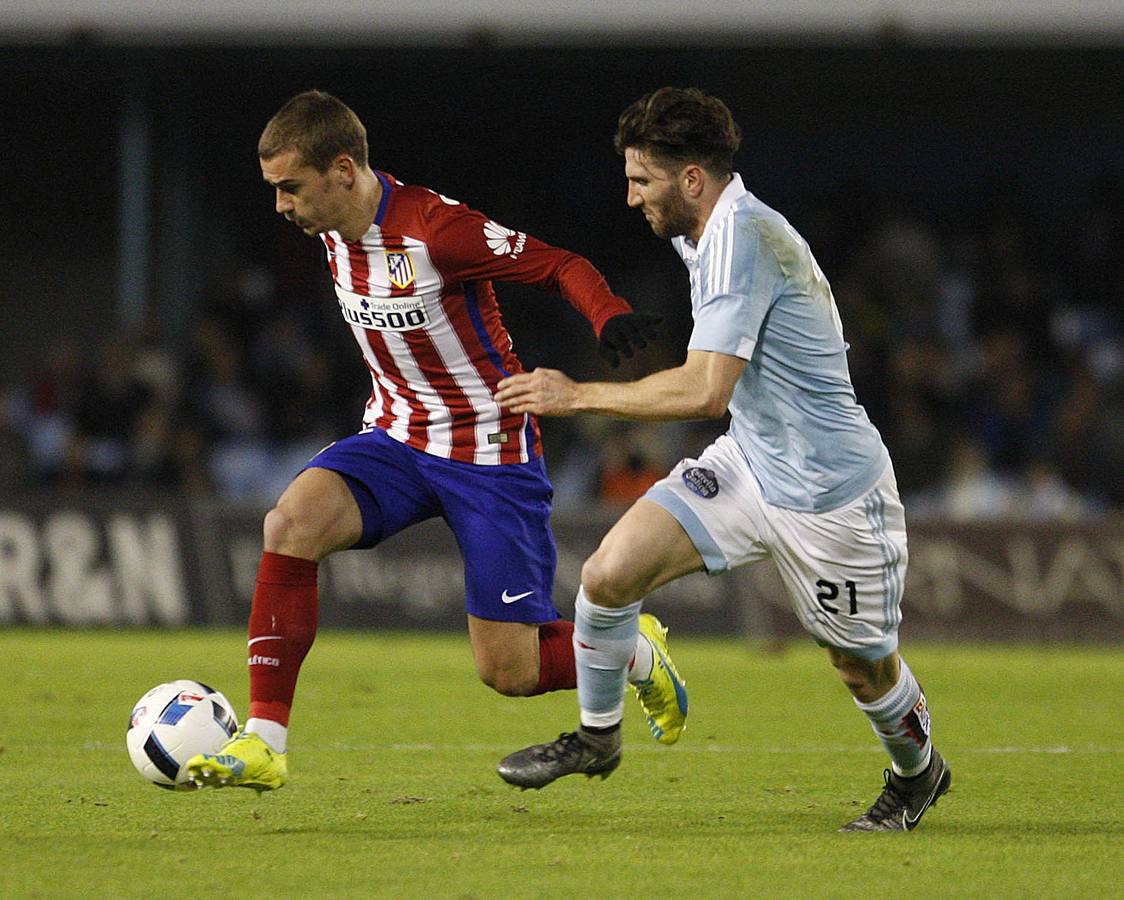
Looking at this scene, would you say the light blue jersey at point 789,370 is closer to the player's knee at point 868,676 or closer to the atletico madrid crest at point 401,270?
the player's knee at point 868,676

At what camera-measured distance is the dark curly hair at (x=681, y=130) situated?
4969mm

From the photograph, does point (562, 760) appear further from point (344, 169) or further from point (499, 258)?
point (344, 169)

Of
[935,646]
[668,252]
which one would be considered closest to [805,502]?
[935,646]

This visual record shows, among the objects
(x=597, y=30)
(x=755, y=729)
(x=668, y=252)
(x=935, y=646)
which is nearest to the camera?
(x=755, y=729)

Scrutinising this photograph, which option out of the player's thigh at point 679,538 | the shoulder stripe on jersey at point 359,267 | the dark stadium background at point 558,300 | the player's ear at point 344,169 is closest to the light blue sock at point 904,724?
the player's thigh at point 679,538

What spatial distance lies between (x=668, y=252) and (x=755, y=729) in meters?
9.99

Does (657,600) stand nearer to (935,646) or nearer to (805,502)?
(935,646)

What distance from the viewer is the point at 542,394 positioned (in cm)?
464

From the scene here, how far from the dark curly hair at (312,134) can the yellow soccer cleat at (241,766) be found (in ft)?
5.61

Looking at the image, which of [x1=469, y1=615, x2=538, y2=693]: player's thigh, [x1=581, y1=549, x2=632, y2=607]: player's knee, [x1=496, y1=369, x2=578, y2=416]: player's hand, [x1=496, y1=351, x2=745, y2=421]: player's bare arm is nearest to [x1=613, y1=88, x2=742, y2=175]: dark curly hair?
[x1=496, y1=351, x2=745, y2=421]: player's bare arm

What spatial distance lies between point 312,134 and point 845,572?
2028 millimetres

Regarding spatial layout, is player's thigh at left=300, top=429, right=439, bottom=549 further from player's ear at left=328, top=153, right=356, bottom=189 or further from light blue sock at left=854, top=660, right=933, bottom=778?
light blue sock at left=854, top=660, right=933, bottom=778

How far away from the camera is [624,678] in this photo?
5.27 m

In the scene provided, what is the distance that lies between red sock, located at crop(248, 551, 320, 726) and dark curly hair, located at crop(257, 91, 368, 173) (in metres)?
1.19
